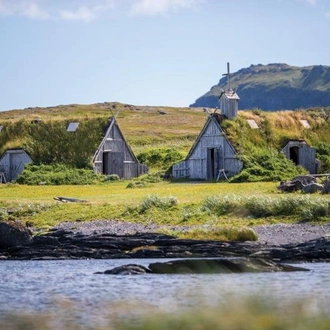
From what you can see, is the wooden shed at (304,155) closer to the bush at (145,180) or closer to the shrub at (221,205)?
the bush at (145,180)

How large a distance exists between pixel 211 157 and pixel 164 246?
3840 cm

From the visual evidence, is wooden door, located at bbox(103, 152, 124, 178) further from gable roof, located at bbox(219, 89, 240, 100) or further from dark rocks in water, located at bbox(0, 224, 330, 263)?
dark rocks in water, located at bbox(0, 224, 330, 263)

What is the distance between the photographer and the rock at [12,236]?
3153 centimetres

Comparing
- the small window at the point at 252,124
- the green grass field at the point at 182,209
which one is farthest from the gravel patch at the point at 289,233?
the small window at the point at 252,124

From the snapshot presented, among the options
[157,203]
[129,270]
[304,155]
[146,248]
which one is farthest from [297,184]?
[129,270]

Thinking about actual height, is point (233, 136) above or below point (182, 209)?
above

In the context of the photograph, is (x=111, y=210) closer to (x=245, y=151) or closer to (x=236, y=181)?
(x=236, y=181)

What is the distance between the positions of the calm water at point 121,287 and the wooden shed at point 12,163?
147 ft

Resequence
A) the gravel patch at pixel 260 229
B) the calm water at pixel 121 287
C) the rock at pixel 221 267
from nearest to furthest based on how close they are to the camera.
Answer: the calm water at pixel 121 287 < the rock at pixel 221 267 < the gravel patch at pixel 260 229

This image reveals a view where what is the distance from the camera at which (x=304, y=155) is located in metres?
69.1

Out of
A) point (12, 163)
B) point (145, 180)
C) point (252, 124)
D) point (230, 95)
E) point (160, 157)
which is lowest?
point (145, 180)

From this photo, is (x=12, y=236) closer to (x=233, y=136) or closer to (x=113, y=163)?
(x=233, y=136)

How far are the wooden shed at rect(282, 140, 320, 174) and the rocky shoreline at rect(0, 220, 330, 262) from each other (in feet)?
117

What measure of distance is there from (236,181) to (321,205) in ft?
84.0
